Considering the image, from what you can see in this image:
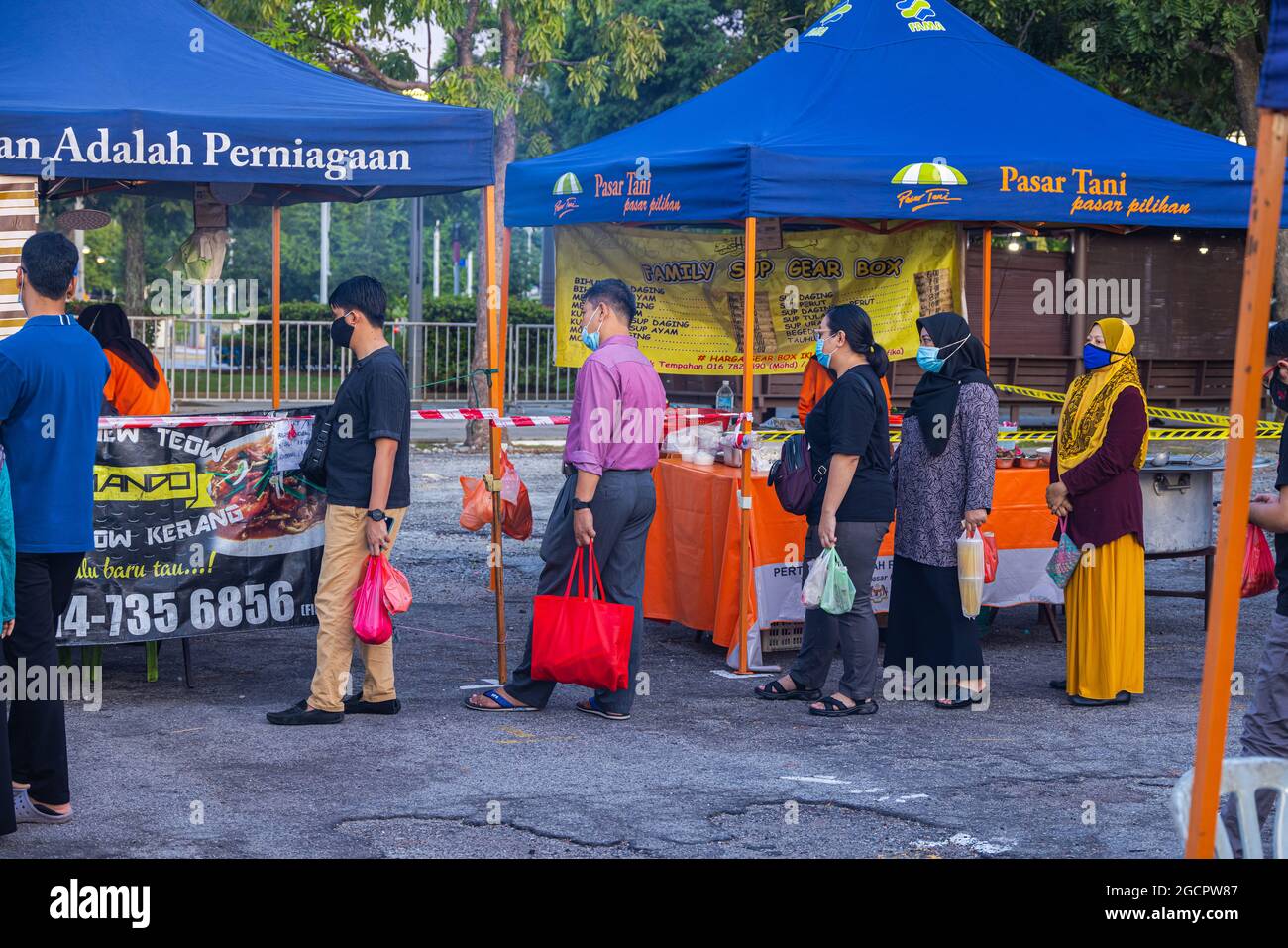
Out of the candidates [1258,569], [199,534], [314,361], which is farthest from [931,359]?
[314,361]

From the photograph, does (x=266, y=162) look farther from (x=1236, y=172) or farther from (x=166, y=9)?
(x=1236, y=172)

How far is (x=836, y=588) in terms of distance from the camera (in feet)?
22.4

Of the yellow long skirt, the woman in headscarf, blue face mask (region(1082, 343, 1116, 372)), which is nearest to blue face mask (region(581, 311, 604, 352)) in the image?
the woman in headscarf

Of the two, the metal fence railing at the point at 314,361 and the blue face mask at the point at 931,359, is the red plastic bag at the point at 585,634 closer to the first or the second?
the blue face mask at the point at 931,359

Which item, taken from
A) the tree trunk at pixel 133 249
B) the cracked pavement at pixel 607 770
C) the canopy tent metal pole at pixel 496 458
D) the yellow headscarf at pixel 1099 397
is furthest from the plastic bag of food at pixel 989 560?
the tree trunk at pixel 133 249

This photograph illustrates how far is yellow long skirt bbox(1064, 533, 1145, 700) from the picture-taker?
7.22m

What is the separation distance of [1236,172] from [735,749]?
467cm

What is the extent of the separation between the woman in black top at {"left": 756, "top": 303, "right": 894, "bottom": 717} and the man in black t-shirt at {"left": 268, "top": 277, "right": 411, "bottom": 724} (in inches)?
74.5

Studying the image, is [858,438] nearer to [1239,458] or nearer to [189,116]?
[189,116]

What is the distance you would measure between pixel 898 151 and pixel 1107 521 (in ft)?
7.32

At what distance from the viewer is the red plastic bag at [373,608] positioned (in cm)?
636

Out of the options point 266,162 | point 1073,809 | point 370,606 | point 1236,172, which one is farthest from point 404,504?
point 1236,172

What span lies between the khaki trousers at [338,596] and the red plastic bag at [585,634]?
0.78 metres

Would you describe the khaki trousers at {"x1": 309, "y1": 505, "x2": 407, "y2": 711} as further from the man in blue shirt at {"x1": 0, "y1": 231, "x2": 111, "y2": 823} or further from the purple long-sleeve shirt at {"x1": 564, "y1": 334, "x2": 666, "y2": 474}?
the man in blue shirt at {"x1": 0, "y1": 231, "x2": 111, "y2": 823}
